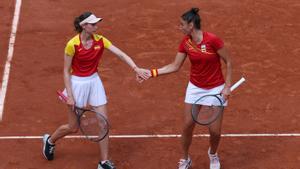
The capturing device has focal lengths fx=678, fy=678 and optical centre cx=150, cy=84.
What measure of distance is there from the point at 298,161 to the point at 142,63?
4278 mm

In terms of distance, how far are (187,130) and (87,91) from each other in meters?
1.46

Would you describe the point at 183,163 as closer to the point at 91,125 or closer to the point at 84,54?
the point at 91,125

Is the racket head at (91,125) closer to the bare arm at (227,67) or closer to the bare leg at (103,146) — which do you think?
the bare leg at (103,146)

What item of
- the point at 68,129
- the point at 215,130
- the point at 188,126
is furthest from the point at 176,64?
the point at 68,129

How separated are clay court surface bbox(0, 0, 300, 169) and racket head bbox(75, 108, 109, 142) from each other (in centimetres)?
77

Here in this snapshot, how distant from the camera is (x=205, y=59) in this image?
8688 millimetres

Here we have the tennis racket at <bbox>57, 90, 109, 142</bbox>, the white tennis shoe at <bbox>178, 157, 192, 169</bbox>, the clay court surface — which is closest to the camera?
the tennis racket at <bbox>57, 90, 109, 142</bbox>

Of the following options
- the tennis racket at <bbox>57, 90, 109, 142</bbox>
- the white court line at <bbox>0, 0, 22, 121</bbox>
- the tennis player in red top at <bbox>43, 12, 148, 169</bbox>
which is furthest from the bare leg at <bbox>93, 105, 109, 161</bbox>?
the white court line at <bbox>0, 0, 22, 121</bbox>

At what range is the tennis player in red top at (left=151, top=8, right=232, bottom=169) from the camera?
8578 millimetres

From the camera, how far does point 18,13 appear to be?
1555 cm

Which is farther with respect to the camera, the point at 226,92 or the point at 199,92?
the point at 199,92

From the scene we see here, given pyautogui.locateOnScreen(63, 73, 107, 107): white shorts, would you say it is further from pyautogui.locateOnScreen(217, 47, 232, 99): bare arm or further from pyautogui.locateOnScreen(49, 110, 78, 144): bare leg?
pyautogui.locateOnScreen(217, 47, 232, 99): bare arm

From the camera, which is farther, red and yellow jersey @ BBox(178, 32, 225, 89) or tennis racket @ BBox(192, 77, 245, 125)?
tennis racket @ BBox(192, 77, 245, 125)

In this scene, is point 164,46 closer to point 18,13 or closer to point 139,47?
point 139,47
